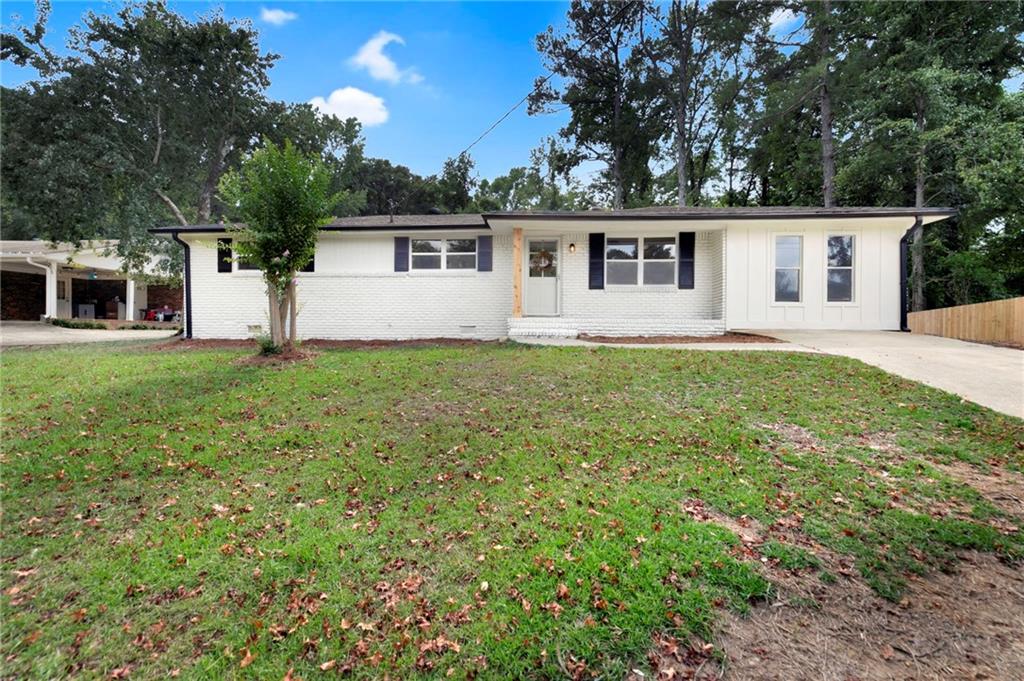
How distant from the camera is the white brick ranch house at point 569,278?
1141 cm

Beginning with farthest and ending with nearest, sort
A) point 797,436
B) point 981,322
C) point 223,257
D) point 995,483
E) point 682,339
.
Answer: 1. point 223,257
2. point 682,339
3. point 981,322
4. point 797,436
5. point 995,483

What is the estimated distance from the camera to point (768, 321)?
11555mm

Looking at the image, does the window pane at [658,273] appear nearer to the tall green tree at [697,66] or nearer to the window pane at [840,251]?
the window pane at [840,251]

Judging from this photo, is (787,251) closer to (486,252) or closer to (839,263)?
(839,263)

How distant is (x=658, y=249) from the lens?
1234 cm

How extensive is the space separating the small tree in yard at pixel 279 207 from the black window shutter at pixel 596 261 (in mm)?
6518

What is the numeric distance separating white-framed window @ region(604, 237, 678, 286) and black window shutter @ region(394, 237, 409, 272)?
5236 millimetres

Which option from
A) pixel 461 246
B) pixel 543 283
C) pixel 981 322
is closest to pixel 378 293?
A: pixel 461 246

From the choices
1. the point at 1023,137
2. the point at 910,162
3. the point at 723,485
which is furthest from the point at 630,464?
the point at 910,162

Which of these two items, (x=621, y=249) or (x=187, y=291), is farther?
(x=187, y=291)

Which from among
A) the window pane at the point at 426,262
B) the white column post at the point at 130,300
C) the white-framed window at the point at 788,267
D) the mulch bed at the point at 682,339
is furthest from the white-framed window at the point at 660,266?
the white column post at the point at 130,300

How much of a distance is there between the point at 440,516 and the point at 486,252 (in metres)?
9.77

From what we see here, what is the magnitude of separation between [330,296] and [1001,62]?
21.6m

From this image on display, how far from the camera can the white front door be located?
12.6 meters
